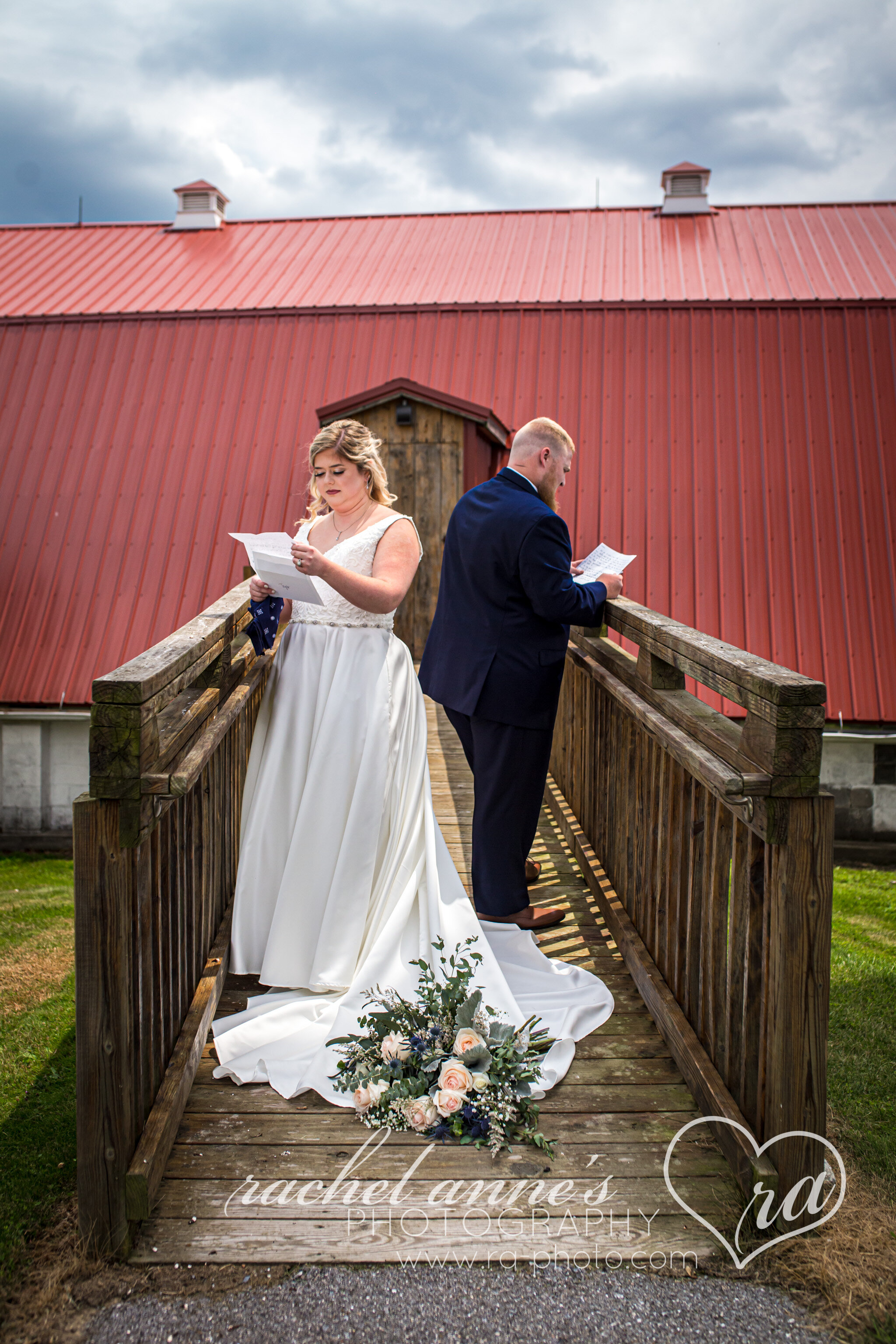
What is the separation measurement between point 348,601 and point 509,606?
2.18ft

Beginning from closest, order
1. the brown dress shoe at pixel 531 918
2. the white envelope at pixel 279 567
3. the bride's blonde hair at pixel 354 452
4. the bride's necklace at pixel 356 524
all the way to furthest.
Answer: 1. the white envelope at pixel 279 567
2. the bride's blonde hair at pixel 354 452
3. the bride's necklace at pixel 356 524
4. the brown dress shoe at pixel 531 918

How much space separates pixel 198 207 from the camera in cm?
1334

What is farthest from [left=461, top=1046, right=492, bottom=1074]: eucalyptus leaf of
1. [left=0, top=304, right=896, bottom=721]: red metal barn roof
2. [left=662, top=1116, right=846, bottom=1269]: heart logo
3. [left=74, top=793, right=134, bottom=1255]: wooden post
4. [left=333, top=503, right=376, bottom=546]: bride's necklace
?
[left=0, top=304, right=896, bottom=721]: red metal barn roof

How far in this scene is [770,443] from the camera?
868cm

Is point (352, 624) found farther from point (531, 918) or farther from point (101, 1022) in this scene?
point (101, 1022)

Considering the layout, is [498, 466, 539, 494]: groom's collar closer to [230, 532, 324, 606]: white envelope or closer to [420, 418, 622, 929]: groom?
[420, 418, 622, 929]: groom

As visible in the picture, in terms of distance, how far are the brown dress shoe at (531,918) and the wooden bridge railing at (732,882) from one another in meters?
0.24

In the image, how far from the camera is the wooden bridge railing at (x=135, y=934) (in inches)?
83.4

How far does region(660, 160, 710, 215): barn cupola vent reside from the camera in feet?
42.2

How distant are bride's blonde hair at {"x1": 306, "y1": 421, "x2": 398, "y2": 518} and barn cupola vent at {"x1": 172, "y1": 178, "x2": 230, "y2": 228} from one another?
38.7 feet

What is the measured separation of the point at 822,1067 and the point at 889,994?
245cm

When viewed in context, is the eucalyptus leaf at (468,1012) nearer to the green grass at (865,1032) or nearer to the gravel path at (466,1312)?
the gravel path at (466,1312)

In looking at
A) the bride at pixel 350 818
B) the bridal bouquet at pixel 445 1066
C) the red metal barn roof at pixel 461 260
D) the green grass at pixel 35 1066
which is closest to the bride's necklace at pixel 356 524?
the bride at pixel 350 818

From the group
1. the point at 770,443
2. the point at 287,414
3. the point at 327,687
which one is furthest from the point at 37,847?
the point at 770,443
